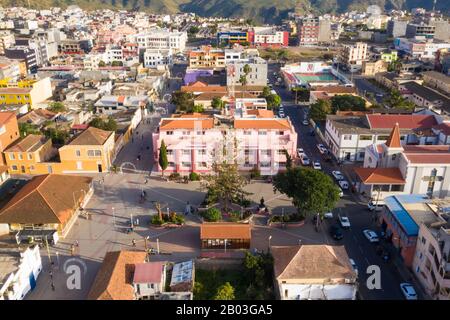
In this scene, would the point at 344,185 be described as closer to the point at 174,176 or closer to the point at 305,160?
the point at 305,160

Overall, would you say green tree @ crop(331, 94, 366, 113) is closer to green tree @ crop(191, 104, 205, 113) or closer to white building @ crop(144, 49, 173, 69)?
green tree @ crop(191, 104, 205, 113)

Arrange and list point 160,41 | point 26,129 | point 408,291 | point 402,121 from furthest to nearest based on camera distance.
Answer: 1. point 160,41
2. point 26,129
3. point 402,121
4. point 408,291

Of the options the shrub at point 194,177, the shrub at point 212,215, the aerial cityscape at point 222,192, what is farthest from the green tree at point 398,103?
the shrub at point 212,215

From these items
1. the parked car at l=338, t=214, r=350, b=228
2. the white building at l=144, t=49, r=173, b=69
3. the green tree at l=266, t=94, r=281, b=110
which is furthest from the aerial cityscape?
the white building at l=144, t=49, r=173, b=69

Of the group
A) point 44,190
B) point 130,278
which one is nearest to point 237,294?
point 130,278

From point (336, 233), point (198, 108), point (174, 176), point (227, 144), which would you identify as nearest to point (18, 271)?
point (174, 176)

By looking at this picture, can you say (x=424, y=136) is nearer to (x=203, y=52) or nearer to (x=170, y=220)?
(x=170, y=220)

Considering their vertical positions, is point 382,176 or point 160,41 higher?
point 160,41
